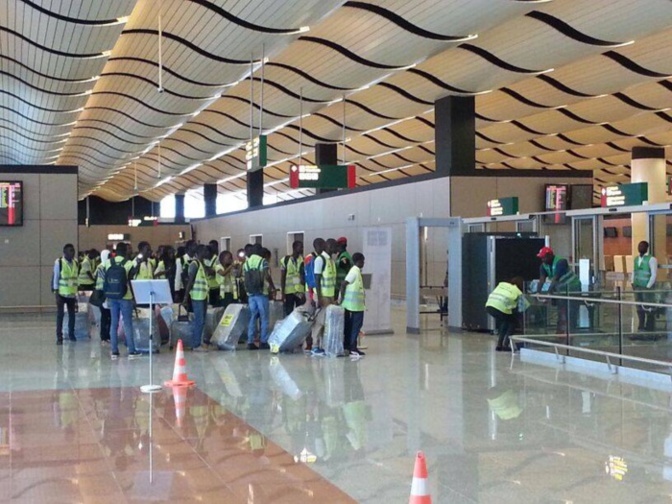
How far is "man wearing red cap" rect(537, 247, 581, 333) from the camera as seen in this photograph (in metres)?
12.0

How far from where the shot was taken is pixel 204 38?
17.5 meters

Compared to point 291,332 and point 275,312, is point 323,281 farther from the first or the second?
point 275,312

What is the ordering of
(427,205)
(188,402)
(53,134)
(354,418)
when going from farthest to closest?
(53,134), (427,205), (188,402), (354,418)

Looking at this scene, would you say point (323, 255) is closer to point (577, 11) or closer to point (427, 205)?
point (577, 11)

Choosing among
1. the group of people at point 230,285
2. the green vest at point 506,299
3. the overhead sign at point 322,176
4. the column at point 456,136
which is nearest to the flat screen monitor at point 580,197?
the column at point 456,136

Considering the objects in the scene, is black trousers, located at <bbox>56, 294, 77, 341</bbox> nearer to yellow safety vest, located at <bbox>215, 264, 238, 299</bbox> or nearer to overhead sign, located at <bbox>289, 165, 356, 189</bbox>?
yellow safety vest, located at <bbox>215, 264, 238, 299</bbox>

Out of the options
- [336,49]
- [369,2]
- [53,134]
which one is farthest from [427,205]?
[53,134]

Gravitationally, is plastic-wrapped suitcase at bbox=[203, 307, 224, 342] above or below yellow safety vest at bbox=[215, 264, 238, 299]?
below

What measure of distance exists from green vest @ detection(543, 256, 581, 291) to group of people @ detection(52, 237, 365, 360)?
293 cm

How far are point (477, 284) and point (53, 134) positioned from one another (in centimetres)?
2022

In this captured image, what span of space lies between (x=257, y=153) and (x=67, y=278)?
234 inches

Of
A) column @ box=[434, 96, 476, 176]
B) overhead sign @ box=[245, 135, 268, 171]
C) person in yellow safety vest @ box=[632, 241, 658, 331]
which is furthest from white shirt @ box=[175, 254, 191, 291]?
person in yellow safety vest @ box=[632, 241, 658, 331]

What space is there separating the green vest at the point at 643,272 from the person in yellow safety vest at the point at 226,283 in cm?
661

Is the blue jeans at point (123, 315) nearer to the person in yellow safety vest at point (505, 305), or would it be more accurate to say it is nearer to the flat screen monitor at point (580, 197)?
the person in yellow safety vest at point (505, 305)
